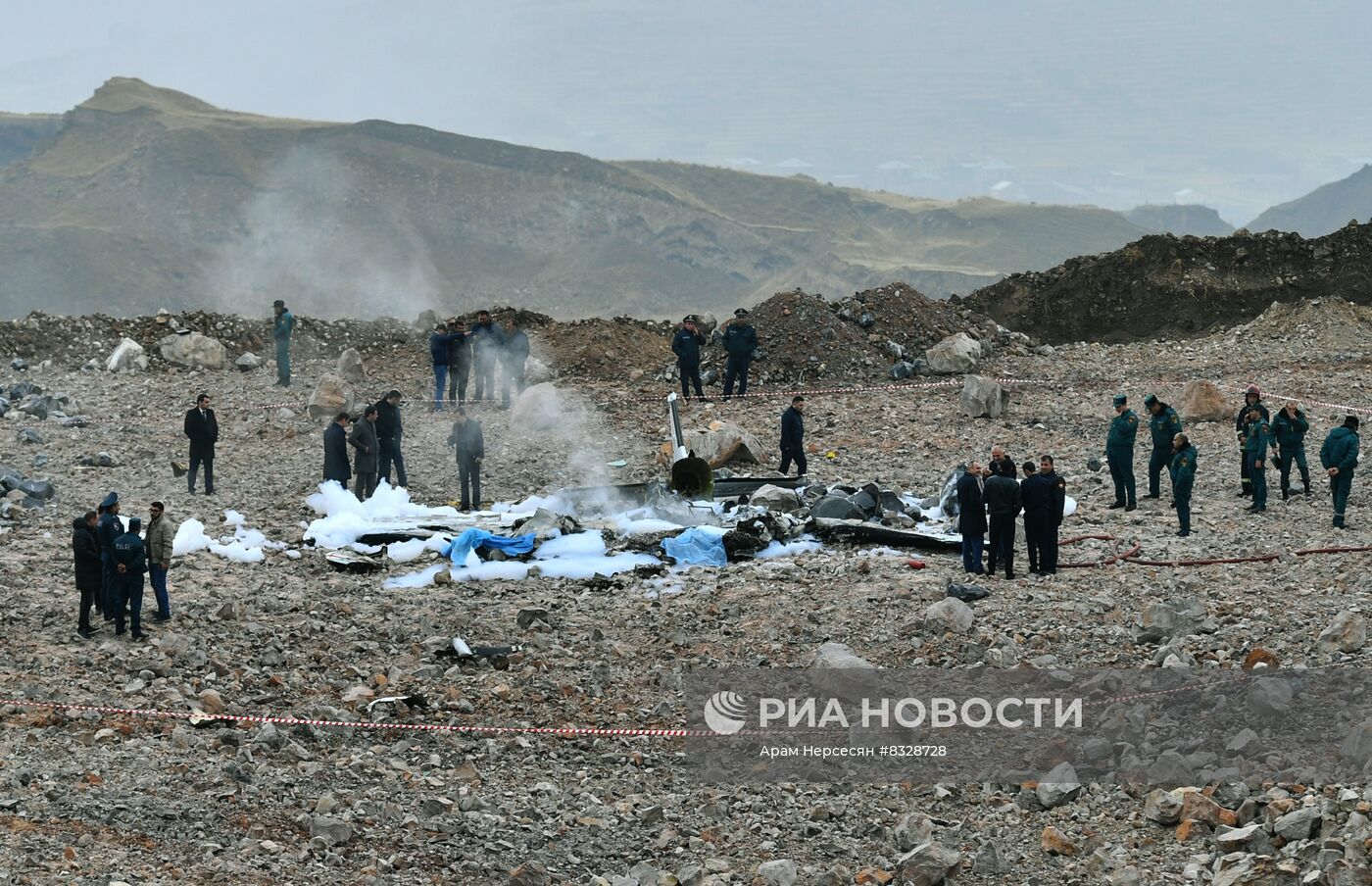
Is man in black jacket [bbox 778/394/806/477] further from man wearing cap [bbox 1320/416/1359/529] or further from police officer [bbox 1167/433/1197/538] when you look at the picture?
man wearing cap [bbox 1320/416/1359/529]

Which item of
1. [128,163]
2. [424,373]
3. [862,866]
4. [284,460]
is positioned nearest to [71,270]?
[128,163]

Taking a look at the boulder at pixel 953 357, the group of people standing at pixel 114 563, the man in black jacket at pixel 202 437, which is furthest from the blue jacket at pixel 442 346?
the group of people standing at pixel 114 563

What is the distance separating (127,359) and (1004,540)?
18.6 meters

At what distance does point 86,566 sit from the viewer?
442 inches

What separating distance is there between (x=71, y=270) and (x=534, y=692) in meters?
56.9

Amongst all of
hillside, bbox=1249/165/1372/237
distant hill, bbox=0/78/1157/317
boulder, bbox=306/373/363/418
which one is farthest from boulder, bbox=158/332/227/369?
hillside, bbox=1249/165/1372/237

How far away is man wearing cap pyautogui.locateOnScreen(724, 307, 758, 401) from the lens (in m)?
21.8

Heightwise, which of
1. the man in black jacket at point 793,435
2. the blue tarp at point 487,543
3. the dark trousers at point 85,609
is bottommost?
the dark trousers at point 85,609

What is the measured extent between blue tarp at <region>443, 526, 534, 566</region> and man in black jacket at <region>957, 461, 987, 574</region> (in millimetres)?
4207

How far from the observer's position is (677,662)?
37.1ft

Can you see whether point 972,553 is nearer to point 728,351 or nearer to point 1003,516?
point 1003,516

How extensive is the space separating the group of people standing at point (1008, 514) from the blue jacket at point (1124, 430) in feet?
9.26

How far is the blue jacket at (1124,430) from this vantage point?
15.2 meters

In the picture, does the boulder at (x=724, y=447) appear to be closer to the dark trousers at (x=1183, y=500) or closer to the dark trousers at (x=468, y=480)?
the dark trousers at (x=468, y=480)
